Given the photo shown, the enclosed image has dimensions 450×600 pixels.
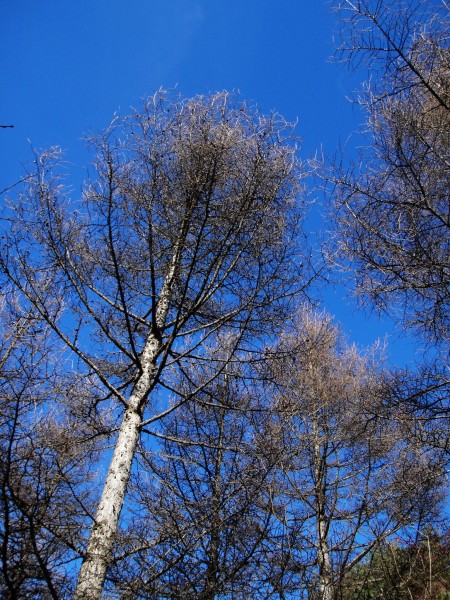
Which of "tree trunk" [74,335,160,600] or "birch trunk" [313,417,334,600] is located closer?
"tree trunk" [74,335,160,600]

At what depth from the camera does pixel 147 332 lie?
181 inches

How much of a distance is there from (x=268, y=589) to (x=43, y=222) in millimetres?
2931

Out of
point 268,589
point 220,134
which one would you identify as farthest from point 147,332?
point 268,589

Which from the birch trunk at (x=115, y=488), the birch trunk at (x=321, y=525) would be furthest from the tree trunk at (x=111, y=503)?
the birch trunk at (x=321, y=525)

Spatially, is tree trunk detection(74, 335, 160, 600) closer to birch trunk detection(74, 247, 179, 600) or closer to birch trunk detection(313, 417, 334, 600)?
birch trunk detection(74, 247, 179, 600)

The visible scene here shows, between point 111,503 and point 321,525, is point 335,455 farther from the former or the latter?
point 111,503

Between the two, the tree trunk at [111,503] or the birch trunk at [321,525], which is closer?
the tree trunk at [111,503]

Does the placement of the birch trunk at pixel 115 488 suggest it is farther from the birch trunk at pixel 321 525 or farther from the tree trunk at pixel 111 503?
the birch trunk at pixel 321 525

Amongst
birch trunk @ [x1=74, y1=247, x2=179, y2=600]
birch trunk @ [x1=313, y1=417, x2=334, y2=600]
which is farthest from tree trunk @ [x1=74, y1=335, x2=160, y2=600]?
birch trunk @ [x1=313, y1=417, x2=334, y2=600]

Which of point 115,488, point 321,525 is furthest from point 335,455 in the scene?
point 115,488

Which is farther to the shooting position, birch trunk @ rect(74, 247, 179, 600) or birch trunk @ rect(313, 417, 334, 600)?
birch trunk @ rect(313, 417, 334, 600)

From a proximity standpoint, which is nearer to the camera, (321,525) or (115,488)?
(115,488)

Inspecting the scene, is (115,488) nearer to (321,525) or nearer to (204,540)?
(204,540)

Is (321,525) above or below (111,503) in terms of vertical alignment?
above
